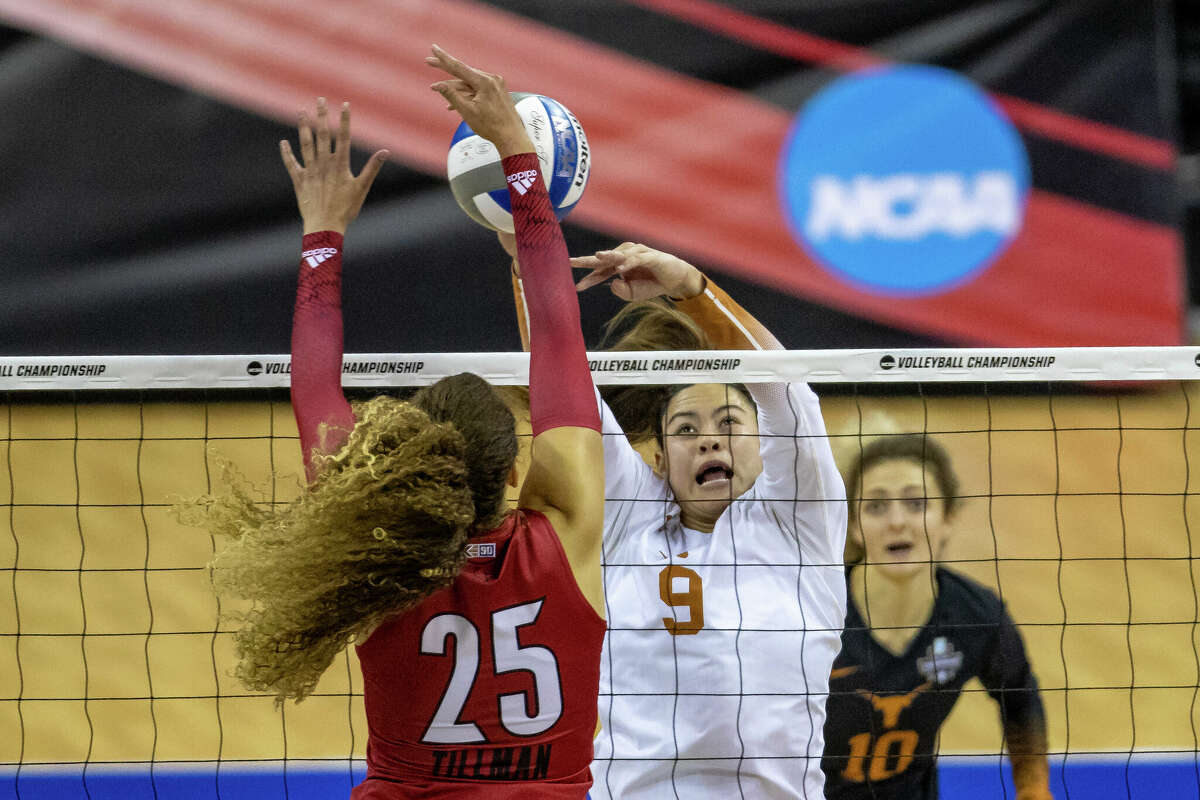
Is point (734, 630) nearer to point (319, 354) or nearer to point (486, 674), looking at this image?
point (486, 674)

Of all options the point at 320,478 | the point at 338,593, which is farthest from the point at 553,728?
the point at 320,478

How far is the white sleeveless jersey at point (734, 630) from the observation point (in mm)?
2922

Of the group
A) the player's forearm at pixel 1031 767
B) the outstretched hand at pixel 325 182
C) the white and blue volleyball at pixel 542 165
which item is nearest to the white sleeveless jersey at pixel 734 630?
the white and blue volleyball at pixel 542 165

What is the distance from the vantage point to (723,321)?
2873 mm

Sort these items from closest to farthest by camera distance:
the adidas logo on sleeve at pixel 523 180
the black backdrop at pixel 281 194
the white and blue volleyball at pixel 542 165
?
the adidas logo on sleeve at pixel 523 180 < the white and blue volleyball at pixel 542 165 < the black backdrop at pixel 281 194

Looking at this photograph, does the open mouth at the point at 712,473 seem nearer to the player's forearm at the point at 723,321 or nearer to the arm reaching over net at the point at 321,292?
the player's forearm at the point at 723,321

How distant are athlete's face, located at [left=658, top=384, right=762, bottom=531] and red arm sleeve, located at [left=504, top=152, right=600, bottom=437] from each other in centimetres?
135

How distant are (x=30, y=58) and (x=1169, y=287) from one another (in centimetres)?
529

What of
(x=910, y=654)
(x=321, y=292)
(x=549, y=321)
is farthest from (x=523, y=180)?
(x=910, y=654)

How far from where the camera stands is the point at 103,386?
286 centimetres

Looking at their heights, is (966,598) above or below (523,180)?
below

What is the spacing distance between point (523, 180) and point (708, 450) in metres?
1.42

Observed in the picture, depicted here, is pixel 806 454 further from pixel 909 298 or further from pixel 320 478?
Answer: pixel 909 298

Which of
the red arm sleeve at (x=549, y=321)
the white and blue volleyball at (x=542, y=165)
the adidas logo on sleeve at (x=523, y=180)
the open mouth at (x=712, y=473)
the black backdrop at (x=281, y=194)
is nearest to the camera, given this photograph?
the red arm sleeve at (x=549, y=321)
